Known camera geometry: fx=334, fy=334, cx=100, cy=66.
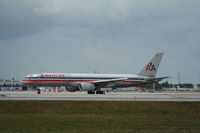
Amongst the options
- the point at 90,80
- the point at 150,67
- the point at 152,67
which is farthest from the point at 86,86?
the point at 152,67

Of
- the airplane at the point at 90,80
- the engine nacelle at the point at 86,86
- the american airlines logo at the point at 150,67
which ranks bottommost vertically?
the engine nacelle at the point at 86,86

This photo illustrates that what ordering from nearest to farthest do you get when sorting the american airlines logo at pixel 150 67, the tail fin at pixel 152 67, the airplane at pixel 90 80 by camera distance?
the airplane at pixel 90 80, the tail fin at pixel 152 67, the american airlines logo at pixel 150 67

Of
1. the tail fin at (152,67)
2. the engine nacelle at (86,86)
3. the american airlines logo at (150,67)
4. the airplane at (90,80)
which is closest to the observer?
the airplane at (90,80)

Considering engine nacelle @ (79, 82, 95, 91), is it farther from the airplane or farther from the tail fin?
the tail fin

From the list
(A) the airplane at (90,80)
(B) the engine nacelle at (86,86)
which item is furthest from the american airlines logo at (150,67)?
(B) the engine nacelle at (86,86)

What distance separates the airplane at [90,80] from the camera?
58906 millimetres

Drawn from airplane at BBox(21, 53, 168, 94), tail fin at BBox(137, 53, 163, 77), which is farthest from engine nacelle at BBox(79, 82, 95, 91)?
tail fin at BBox(137, 53, 163, 77)

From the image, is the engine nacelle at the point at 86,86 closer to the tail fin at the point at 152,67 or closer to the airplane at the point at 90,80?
the airplane at the point at 90,80

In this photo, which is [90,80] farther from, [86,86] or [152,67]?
[152,67]

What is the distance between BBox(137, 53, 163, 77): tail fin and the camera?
225 ft

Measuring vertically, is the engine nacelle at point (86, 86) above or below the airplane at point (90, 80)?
below

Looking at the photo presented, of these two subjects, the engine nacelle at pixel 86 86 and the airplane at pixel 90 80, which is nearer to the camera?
the airplane at pixel 90 80

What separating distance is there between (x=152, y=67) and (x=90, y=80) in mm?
14728
